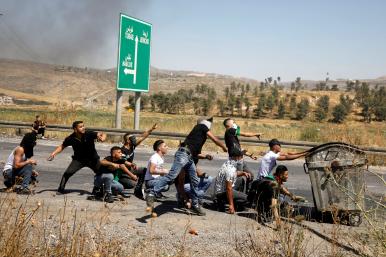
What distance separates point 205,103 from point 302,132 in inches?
2100

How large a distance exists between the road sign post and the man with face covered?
1057 cm

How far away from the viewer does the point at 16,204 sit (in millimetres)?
7559

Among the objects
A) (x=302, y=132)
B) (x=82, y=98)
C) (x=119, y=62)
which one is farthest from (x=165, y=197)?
(x=82, y=98)

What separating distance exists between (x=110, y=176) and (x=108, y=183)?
14 cm

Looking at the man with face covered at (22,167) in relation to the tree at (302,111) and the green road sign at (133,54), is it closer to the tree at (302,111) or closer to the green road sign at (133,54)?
the green road sign at (133,54)

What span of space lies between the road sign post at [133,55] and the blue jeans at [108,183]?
420 inches

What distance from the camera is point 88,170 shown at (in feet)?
42.0

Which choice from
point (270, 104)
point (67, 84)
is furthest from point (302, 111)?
point (67, 84)

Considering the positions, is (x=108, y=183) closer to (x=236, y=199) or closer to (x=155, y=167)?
(x=155, y=167)

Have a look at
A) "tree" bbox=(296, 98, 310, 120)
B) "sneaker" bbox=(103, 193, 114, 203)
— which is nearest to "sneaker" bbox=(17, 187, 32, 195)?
"sneaker" bbox=(103, 193, 114, 203)

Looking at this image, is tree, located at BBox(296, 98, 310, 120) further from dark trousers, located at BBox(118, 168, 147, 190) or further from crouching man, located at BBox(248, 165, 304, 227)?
crouching man, located at BBox(248, 165, 304, 227)

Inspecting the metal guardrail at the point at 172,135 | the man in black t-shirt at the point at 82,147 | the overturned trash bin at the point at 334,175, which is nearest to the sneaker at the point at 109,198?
the man in black t-shirt at the point at 82,147

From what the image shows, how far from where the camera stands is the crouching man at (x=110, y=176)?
28.1 feet

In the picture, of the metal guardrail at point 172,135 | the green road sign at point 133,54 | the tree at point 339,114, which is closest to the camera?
the metal guardrail at point 172,135
